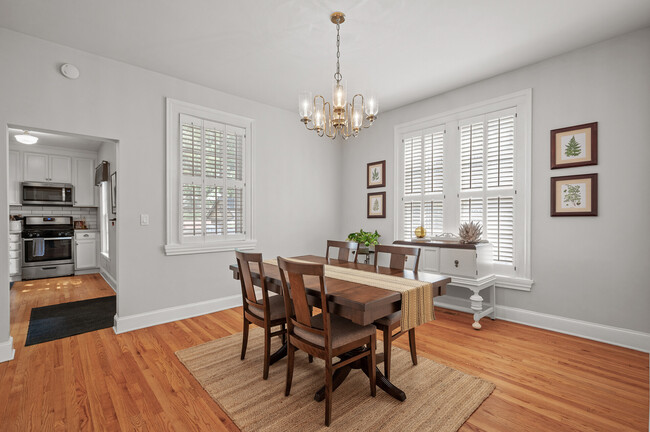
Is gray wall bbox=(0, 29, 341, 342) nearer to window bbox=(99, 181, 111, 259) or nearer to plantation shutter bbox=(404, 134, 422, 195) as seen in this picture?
plantation shutter bbox=(404, 134, 422, 195)

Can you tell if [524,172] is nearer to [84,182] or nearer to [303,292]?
[303,292]

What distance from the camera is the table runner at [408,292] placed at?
1919 mm

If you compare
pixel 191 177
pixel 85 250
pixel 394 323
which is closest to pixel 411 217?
pixel 394 323

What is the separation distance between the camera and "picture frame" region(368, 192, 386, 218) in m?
4.75

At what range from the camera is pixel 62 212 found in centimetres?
620

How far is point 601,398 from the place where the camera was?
2043 mm

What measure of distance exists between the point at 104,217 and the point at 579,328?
7.38m

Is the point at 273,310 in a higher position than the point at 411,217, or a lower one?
lower

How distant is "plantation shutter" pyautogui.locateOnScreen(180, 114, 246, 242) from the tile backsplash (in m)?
4.30

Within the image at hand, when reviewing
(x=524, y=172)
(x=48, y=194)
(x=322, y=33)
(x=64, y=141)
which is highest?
(x=322, y=33)

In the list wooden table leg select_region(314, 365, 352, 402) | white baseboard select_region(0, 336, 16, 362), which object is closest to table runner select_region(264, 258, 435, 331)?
wooden table leg select_region(314, 365, 352, 402)

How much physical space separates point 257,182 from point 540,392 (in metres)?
3.74

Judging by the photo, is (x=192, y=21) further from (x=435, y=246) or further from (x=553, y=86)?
(x=553, y=86)

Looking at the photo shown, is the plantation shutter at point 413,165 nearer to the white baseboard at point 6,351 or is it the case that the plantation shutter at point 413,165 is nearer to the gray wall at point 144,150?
the gray wall at point 144,150
